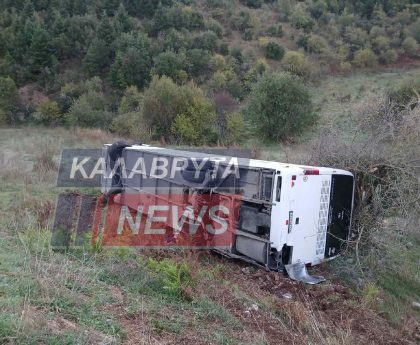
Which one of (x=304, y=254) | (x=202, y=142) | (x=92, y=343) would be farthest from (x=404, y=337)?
(x=202, y=142)

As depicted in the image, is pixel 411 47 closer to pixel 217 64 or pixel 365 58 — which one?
pixel 365 58

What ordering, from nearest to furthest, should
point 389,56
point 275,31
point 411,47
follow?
1. point 389,56
2. point 411,47
3. point 275,31

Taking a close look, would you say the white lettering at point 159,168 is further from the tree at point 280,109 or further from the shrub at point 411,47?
the shrub at point 411,47

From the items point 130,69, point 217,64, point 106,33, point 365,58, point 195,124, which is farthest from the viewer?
point 365,58

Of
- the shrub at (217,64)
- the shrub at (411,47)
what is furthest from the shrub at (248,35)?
the shrub at (411,47)

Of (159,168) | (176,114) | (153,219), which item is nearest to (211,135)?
(176,114)

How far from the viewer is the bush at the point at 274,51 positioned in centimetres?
4409

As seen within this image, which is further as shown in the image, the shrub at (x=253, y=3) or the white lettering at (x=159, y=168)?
the shrub at (x=253, y=3)

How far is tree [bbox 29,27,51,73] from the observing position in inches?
1582

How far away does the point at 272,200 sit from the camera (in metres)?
6.48

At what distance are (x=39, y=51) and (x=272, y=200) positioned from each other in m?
39.8

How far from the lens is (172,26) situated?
151ft

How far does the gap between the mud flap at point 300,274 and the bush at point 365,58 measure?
131 ft

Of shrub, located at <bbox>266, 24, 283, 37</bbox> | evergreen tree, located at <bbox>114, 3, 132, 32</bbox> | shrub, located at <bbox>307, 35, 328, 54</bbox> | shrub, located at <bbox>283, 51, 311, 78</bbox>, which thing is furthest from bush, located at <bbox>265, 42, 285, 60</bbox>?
evergreen tree, located at <bbox>114, 3, 132, 32</bbox>
